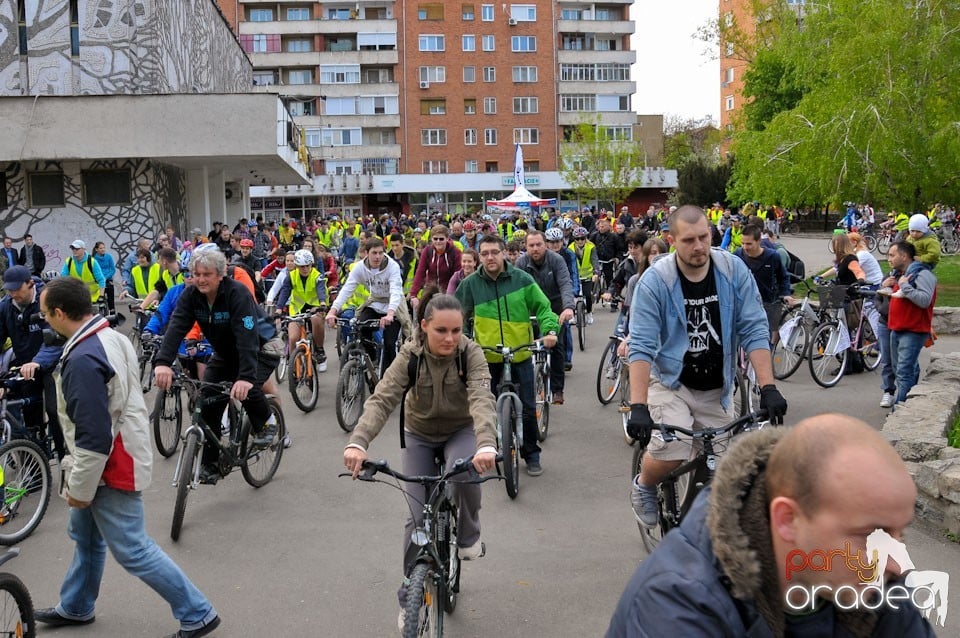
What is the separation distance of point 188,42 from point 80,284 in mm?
31924

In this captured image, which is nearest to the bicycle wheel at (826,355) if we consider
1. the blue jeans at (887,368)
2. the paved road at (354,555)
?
the blue jeans at (887,368)

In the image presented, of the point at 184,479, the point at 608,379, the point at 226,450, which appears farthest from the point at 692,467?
the point at 608,379

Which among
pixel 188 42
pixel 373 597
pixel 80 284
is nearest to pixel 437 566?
pixel 373 597

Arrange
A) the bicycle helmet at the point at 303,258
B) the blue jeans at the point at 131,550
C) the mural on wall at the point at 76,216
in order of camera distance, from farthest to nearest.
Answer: the mural on wall at the point at 76,216 → the bicycle helmet at the point at 303,258 → the blue jeans at the point at 131,550

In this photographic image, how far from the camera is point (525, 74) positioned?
79562mm

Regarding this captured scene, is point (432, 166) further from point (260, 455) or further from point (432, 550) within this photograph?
point (432, 550)

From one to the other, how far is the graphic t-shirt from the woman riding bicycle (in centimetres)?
112

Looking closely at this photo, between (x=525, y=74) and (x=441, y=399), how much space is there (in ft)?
254

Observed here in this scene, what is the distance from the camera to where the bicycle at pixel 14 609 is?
4.18 metres

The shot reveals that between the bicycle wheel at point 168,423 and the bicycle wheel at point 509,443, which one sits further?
the bicycle wheel at point 168,423

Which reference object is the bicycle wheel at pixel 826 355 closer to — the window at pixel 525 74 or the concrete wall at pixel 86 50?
the concrete wall at pixel 86 50

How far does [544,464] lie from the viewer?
8.63 meters

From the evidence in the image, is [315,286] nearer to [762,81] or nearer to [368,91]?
[762,81]

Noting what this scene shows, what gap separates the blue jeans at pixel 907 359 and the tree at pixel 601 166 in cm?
6394
